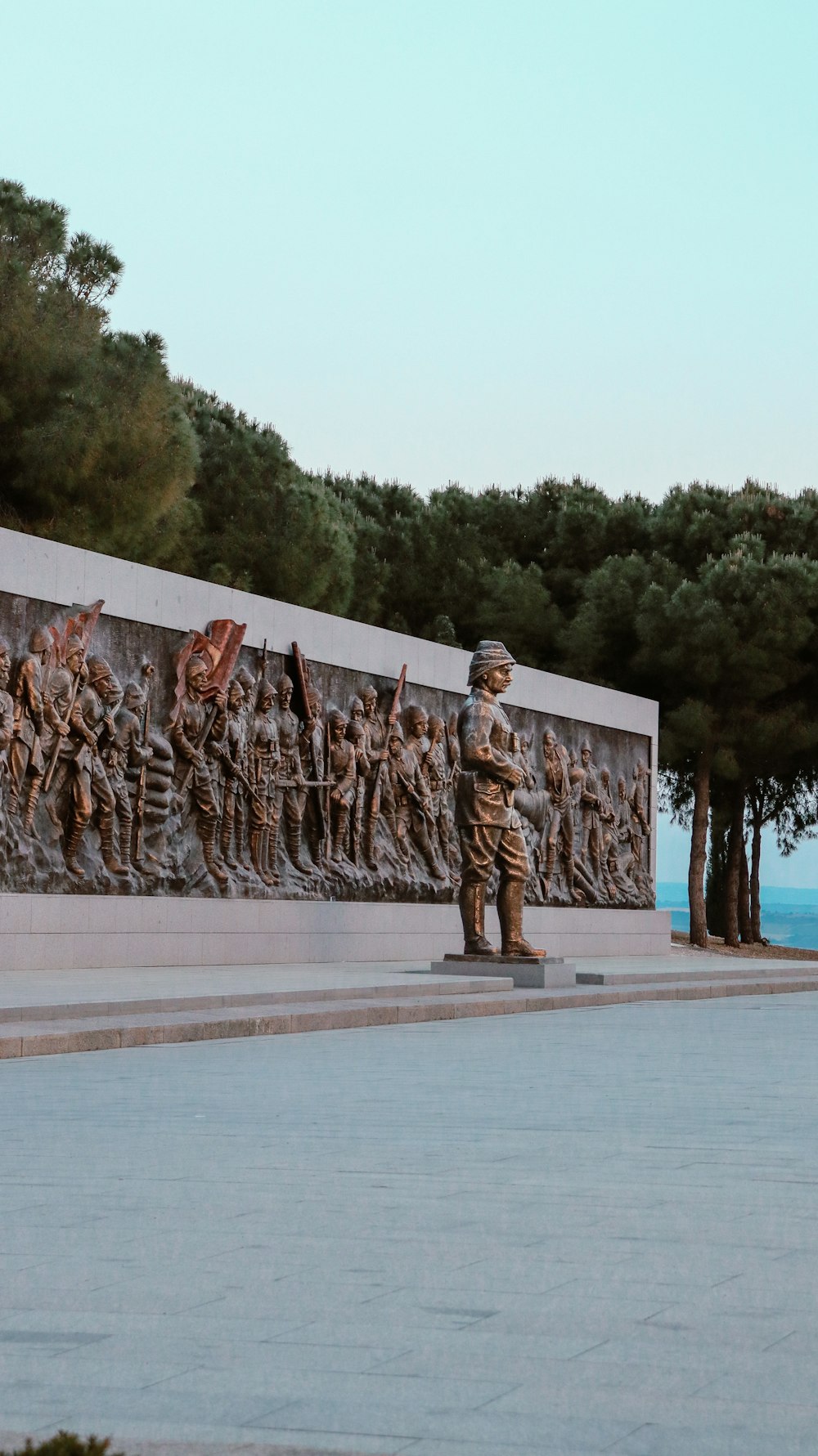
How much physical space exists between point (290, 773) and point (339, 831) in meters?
1.52

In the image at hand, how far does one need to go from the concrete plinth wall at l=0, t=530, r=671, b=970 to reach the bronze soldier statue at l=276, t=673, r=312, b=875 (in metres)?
0.55

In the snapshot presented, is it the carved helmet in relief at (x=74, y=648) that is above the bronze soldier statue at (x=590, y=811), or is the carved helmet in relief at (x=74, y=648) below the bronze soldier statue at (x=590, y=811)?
above

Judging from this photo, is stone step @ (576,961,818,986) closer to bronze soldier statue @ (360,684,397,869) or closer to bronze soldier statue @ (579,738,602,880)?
bronze soldier statue @ (360,684,397,869)

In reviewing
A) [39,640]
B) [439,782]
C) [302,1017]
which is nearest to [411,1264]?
[302,1017]

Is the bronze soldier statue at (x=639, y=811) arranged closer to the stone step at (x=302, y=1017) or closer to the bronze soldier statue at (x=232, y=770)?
the bronze soldier statue at (x=232, y=770)

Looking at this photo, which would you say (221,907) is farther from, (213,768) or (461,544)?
(461,544)

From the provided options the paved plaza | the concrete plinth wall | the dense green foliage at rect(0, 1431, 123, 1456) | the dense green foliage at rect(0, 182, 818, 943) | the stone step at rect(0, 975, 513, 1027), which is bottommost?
the paved plaza

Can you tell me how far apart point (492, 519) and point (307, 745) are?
79.9ft

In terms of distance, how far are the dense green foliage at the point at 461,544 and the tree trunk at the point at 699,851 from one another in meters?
0.06

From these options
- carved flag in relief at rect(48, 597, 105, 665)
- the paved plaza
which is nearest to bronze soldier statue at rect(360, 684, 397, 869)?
carved flag in relief at rect(48, 597, 105, 665)

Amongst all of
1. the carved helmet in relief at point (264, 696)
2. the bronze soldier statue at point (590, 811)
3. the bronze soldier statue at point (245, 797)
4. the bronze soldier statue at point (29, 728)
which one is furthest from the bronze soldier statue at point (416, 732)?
the bronze soldier statue at point (29, 728)

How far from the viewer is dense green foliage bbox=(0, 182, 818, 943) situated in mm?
30281

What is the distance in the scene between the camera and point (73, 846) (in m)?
18.8

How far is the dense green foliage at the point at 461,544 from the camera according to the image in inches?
1192
